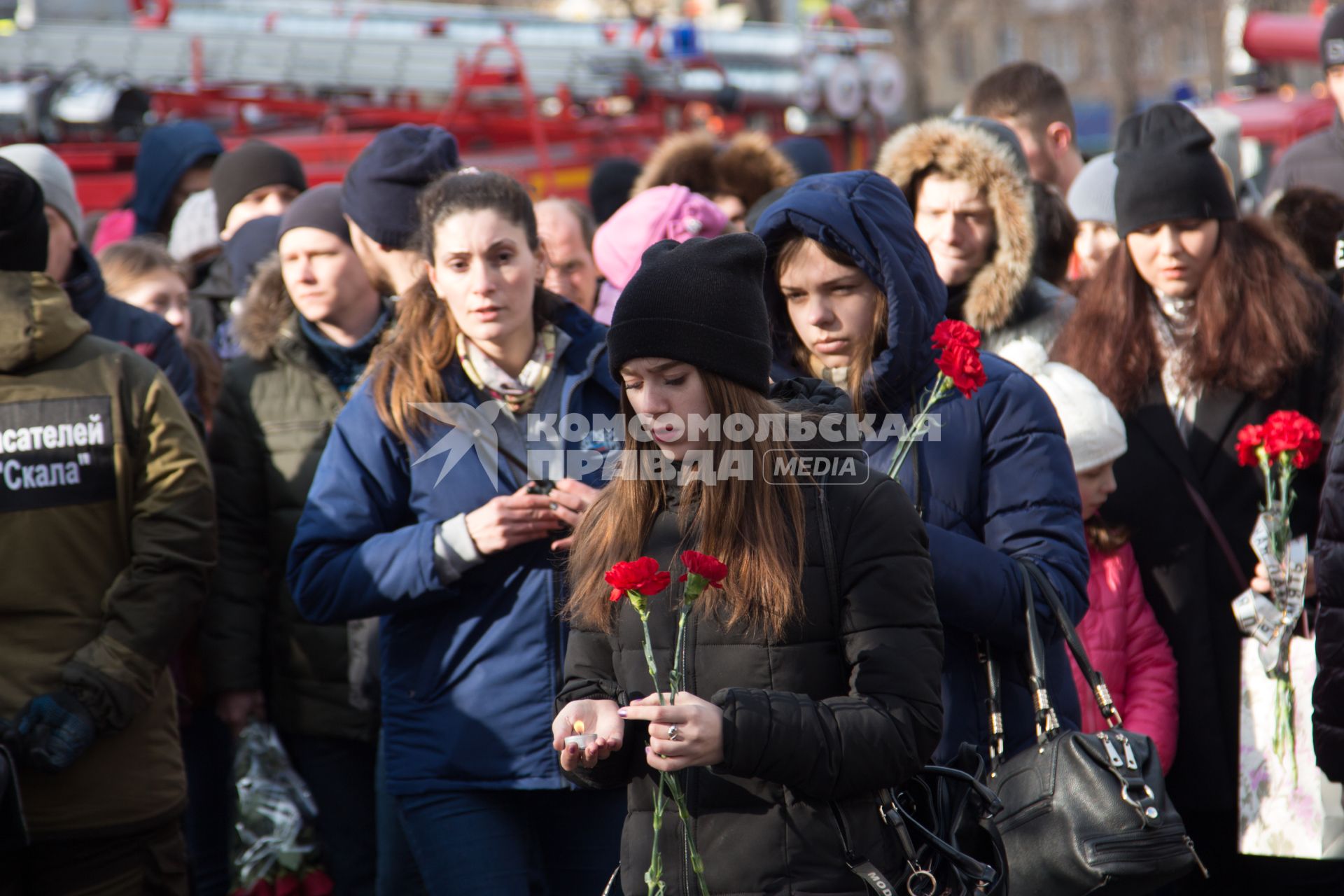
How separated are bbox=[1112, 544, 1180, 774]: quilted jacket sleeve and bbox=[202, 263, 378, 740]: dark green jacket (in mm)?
2190

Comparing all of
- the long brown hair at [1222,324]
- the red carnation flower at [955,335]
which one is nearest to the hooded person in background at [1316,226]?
the long brown hair at [1222,324]

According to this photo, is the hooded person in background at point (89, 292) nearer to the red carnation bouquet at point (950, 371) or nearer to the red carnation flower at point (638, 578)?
the red carnation bouquet at point (950, 371)

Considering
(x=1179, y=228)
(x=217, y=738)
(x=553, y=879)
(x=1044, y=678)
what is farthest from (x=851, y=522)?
(x=217, y=738)

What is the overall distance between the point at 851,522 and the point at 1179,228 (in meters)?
2.25

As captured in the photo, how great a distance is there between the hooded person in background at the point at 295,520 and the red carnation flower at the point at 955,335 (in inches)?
80.8

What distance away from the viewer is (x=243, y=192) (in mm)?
6230

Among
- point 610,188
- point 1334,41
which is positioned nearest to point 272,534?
point 610,188

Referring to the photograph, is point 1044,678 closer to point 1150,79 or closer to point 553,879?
point 553,879

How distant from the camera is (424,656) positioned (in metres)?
3.66

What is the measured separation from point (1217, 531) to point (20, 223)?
10.9 ft

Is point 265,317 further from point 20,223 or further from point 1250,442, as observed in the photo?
point 1250,442

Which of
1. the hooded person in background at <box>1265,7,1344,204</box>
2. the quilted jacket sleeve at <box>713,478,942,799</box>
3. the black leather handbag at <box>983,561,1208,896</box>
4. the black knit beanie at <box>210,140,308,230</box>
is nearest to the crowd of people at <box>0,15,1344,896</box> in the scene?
the quilted jacket sleeve at <box>713,478,942,799</box>

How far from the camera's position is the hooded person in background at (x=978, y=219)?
432 cm

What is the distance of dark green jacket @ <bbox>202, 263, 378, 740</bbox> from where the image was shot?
14.6 feet
